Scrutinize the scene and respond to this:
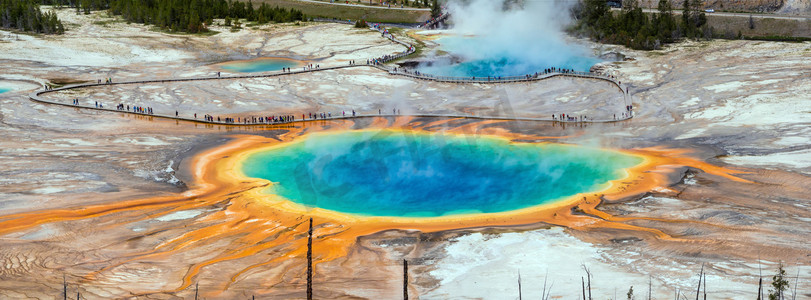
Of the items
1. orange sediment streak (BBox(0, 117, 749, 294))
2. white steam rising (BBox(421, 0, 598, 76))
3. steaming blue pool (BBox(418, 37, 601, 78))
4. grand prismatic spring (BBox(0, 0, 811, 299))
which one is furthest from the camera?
white steam rising (BBox(421, 0, 598, 76))

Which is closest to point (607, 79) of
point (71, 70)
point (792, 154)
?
point (792, 154)

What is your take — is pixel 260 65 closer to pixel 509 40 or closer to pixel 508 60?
pixel 508 60

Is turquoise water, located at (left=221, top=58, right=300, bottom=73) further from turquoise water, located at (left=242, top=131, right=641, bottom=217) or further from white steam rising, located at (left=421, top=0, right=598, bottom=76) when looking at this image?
turquoise water, located at (left=242, top=131, right=641, bottom=217)

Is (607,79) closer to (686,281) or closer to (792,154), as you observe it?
(792,154)

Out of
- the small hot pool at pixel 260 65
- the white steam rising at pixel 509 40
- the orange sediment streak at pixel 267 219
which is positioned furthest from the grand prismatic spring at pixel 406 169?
the white steam rising at pixel 509 40

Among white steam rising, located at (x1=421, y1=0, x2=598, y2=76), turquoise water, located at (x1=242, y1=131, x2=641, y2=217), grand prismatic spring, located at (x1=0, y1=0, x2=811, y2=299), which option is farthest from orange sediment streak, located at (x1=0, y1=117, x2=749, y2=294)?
white steam rising, located at (x1=421, y1=0, x2=598, y2=76)

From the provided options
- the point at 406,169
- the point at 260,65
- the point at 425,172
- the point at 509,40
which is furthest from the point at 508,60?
the point at 425,172

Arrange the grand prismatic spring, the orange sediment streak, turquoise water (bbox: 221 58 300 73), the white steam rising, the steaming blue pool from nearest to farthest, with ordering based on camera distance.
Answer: the grand prismatic spring, the orange sediment streak, the steaming blue pool, the white steam rising, turquoise water (bbox: 221 58 300 73)
